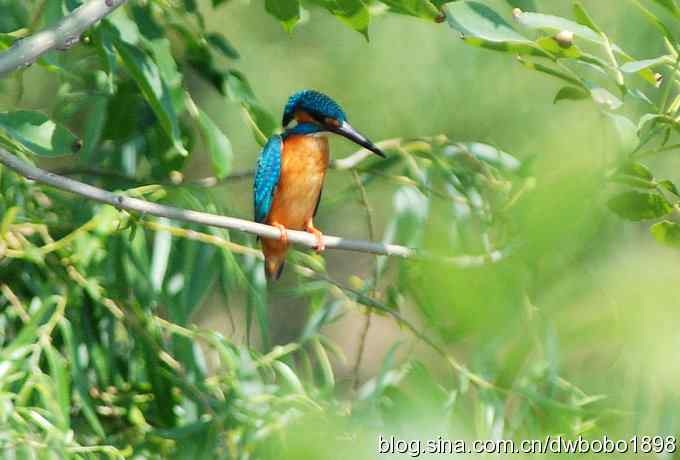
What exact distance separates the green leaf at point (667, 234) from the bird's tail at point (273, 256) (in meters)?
1.95

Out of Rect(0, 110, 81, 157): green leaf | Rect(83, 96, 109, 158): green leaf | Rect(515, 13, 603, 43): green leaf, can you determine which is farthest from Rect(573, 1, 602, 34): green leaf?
Rect(83, 96, 109, 158): green leaf

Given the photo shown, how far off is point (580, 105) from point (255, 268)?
1680 mm

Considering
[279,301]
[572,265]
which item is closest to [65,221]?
[572,265]

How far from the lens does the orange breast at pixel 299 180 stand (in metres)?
2.85

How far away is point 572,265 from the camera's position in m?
0.36

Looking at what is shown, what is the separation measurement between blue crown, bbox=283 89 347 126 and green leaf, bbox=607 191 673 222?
6.65ft

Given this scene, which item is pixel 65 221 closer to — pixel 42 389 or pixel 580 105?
pixel 42 389

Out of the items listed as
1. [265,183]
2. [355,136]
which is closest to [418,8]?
[355,136]

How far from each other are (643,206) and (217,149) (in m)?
1.25

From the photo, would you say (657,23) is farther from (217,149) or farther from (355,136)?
(355,136)

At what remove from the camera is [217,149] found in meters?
1.83

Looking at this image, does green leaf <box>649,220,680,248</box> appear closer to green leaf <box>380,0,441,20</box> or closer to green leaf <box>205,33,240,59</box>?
green leaf <box>380,0,441,20</box>

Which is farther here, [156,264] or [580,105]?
→ [156,264]

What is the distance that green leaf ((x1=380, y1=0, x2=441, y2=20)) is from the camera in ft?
3.05
